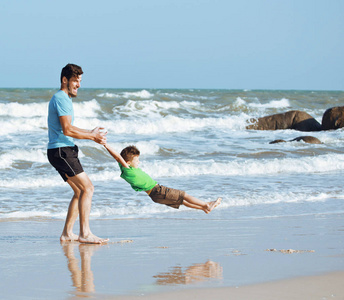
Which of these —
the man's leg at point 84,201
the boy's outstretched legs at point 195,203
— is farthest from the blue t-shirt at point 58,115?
the boy's outstretched legs at point 195,203

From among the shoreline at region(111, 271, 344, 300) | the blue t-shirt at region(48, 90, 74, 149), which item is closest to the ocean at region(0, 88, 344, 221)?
the blue t-shirt at region(48, 90, 74, 149)

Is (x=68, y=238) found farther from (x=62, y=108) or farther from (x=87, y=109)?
(x=87, y=109)

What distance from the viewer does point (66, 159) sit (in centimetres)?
510

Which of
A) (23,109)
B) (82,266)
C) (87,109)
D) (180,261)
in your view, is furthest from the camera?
(87,109)

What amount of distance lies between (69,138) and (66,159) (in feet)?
0.69

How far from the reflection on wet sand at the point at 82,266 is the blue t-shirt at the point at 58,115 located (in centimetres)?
97

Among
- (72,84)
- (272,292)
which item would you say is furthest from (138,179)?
(272,292)

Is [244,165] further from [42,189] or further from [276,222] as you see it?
[276,222]

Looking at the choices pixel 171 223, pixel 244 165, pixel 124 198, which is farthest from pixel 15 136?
pixel 171 223

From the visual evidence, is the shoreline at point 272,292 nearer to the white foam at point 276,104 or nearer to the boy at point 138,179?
the boy at point 138,179

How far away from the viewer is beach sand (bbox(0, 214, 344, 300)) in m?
3.58

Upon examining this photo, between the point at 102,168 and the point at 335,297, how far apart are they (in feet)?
29.5

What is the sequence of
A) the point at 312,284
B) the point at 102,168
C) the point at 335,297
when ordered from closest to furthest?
the point at 335,297 < the point at 312,284 < the point at 102,168

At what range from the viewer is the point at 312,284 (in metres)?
3.71
